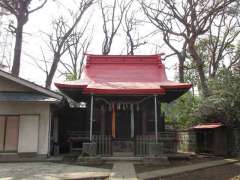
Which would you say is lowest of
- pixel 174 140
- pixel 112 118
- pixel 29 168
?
pixel 29 168

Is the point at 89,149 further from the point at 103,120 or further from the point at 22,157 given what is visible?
the point at 22,157

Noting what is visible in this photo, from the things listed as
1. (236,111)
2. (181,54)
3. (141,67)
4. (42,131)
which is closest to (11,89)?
(42,131)

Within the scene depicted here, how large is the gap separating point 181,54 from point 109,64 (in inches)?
422

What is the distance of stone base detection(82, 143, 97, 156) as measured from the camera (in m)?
15.9

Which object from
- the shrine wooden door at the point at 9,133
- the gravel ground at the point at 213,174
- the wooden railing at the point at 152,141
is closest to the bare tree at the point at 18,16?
the shrine wooden door at the point at 9,133

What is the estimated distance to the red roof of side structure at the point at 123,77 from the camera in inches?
664

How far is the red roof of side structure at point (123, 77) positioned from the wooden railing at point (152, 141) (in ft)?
7.17

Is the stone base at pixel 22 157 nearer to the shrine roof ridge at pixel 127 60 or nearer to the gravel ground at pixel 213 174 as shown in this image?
the shrine roof ridge at pixel 127 60

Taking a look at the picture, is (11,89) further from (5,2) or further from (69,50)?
(69,50)

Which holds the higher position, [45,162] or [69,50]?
[69,50]

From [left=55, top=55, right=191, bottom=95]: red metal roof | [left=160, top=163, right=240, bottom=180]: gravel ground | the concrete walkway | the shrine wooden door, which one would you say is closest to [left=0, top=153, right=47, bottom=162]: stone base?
the shrine wooden door

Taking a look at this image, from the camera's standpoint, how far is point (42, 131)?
690 inches

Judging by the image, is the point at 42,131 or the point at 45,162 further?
the point at 42,131

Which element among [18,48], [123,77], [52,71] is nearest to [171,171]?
[123,77]
